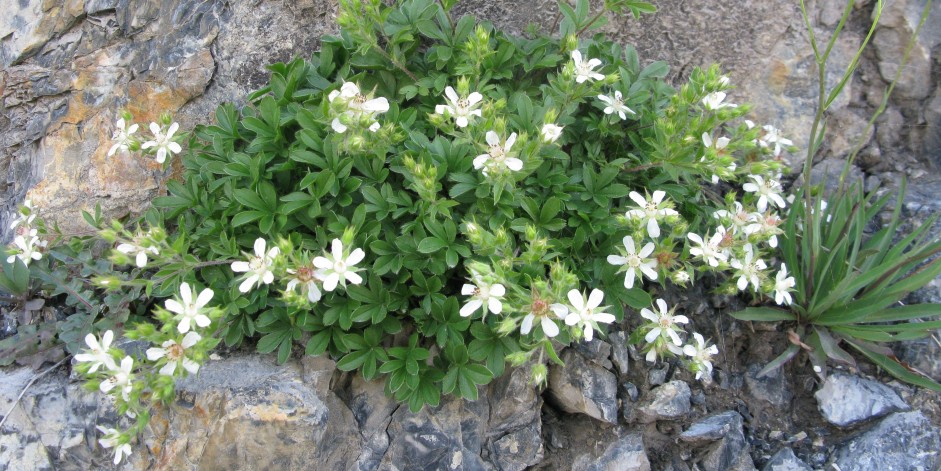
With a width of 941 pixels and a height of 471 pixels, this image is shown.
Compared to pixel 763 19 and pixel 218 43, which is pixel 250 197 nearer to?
pixel 218 43

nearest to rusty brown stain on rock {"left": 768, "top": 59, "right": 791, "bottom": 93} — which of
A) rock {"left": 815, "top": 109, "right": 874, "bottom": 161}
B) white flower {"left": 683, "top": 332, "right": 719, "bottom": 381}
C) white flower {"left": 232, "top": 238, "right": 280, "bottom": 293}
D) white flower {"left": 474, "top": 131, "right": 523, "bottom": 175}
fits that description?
rock {"left": 815, "top": 109, "right": 874, "bottom": 161}

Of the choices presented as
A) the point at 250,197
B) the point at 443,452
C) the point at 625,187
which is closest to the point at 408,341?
the point at 443,452

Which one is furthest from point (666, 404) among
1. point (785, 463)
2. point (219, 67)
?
point (219, 67)

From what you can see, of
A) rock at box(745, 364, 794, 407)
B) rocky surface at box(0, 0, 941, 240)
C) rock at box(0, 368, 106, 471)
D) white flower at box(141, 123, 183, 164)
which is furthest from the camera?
rocky surface at box(0, 0, 941, 240)

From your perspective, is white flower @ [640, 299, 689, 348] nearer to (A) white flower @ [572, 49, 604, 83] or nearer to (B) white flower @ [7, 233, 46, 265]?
(A) white flower @ [572, 49, 604, 83]

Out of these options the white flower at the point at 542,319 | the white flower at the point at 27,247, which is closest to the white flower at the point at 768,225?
the white flower at the point at 542,319

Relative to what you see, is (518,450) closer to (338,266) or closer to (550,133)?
(338,266)
